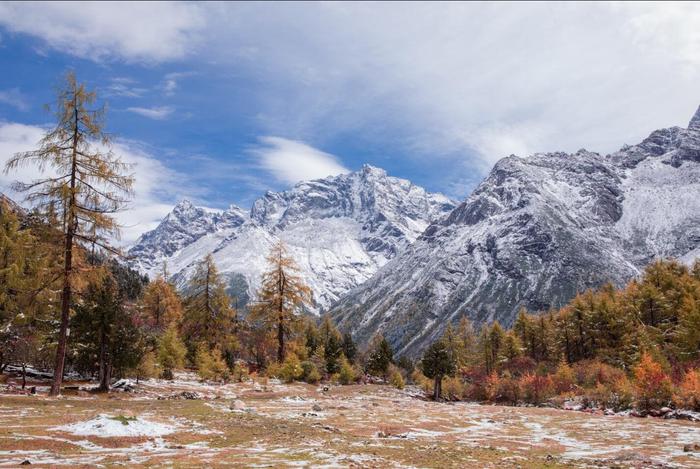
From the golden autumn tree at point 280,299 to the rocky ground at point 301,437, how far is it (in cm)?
2310

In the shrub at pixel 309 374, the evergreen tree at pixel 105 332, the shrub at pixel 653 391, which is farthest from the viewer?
the shrub at pixel 309 374

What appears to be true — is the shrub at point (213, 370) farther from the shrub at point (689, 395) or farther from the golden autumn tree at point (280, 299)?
the shrub at point (689, 395)

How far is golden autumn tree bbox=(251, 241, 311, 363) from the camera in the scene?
53.4 meters

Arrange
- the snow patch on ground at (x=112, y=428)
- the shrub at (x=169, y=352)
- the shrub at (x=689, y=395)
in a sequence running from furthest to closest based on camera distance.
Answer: the shrub at (x=169, y=352) → the shrub at (x=689, y=395) → the snow patch on ground at (x=112, y=428)

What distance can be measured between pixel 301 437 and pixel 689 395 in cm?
2654

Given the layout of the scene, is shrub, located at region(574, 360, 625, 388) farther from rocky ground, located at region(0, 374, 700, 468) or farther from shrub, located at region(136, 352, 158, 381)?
shrub, located at region(136, 352, 158, 381)

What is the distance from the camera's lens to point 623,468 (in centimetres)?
1281

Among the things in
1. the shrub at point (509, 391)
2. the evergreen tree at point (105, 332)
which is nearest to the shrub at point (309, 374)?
the evergreen tree at point (105, 332)

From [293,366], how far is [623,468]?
38.6 metres

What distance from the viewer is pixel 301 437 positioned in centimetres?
1758

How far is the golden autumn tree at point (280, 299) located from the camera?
53.4m

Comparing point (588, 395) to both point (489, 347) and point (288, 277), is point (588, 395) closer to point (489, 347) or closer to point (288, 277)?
point (288, 277)

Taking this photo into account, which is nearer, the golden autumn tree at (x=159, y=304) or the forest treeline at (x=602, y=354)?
the forest treeline at (x=602, y=354)

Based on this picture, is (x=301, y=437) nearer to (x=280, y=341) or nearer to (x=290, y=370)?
(x=290, y=370)
